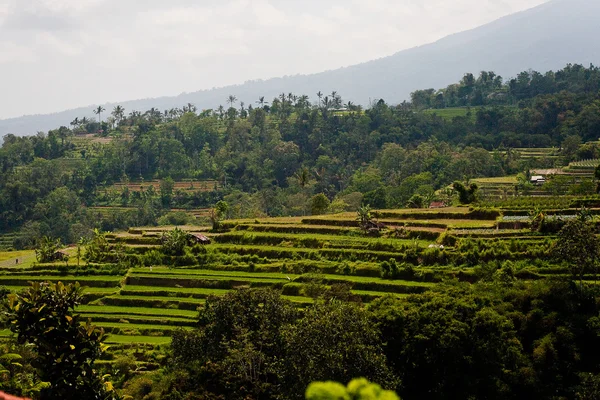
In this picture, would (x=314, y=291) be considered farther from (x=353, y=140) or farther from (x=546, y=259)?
(x=353, y=140)

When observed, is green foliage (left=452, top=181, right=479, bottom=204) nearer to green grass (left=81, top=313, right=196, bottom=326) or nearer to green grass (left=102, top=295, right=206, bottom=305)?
green grass (left=102, top=295, right=206, bottom=305)

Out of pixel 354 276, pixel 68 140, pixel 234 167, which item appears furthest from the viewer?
pixel 68 140

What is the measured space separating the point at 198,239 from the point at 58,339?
32149 mm

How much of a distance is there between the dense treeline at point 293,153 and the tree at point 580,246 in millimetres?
36135

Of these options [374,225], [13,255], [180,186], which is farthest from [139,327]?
[180,186]

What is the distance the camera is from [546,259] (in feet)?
126

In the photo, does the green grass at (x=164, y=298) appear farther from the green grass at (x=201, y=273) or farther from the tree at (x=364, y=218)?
the tree at (x=364, y=218)

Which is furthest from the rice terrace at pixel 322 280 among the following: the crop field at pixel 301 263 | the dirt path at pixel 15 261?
the dirt path at pixel 15 261

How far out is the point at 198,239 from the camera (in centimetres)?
4956

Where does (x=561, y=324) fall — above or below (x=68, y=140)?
below

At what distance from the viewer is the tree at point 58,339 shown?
676 inches

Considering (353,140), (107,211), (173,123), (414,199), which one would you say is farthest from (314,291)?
(173,123)

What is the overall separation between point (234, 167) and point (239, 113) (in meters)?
32.8

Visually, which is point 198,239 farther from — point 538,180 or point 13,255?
point 538,180
